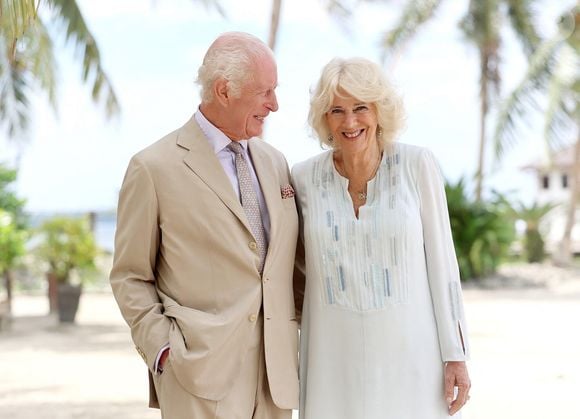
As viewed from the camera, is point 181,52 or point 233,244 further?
point 181,52

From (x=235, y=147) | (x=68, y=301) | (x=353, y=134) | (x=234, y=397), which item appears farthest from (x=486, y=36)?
(x=234, y=397)

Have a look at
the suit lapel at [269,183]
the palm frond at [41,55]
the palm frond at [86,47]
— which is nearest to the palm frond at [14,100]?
the palm frond at [41,55]

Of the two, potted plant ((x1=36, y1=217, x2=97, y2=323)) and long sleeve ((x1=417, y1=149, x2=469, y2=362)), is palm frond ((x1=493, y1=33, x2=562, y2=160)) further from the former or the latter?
long sleeve ((x1=417, y1=149, x2=469, y2=362))

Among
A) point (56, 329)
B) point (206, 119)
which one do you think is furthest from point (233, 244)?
point (56, 329)

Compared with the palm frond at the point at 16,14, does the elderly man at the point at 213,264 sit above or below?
below

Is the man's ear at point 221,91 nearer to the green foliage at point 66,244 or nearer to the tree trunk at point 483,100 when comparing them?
the green foliage at point 66,244

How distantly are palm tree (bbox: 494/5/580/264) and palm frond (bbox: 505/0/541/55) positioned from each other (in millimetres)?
2146

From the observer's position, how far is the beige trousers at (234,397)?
340 cm

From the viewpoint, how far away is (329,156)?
3.85 metres

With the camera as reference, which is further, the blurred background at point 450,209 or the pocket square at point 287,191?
the blurred background at point 450,209

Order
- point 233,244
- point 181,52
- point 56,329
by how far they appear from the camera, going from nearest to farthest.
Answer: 1. point 233,244
2. point 56,329
3. point 181,52

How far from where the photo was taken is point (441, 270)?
360 centimetres

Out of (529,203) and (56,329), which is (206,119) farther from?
(529,203)

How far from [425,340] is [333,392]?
0.42m
